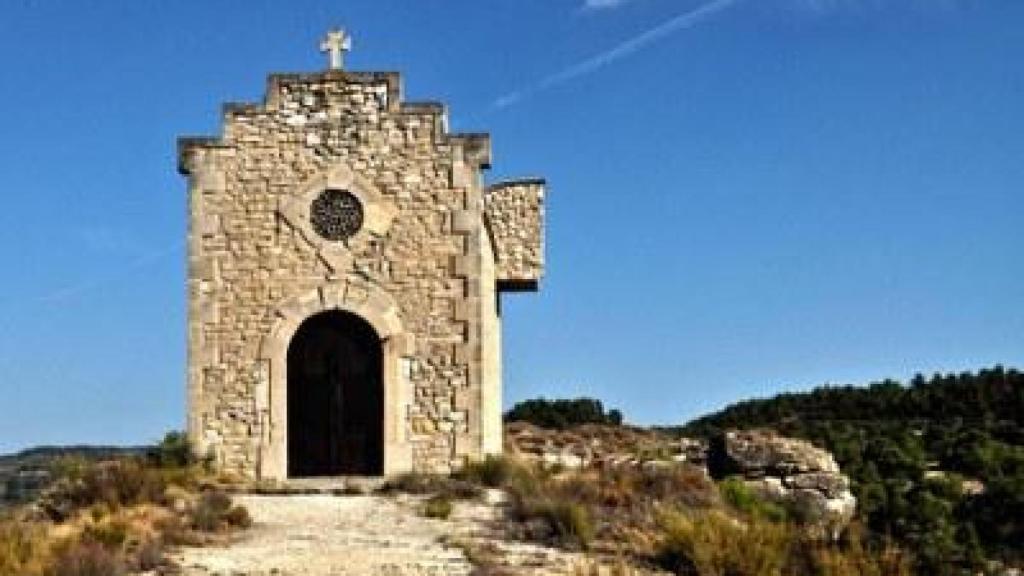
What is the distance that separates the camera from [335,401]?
21.4m

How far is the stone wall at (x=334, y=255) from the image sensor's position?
2116cm

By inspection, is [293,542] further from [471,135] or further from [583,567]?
[471,135]

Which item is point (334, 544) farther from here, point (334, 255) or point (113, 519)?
point (334, 255)

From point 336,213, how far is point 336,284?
1.08 m

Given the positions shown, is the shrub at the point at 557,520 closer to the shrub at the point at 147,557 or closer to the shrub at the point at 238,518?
the shrub at the point at 238,518

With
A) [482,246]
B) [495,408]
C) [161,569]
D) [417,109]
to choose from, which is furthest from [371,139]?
[161,569]

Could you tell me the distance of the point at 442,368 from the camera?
21.2 meters

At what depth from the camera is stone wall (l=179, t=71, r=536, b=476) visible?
2116 cm

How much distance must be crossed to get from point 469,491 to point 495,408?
16.1 ft

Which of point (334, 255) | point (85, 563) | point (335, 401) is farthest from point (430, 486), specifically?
point (85, 563)

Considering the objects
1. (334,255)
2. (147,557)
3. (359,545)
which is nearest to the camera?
(147,557)

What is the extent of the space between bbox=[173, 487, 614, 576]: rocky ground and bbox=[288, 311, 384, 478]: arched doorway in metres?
3.07

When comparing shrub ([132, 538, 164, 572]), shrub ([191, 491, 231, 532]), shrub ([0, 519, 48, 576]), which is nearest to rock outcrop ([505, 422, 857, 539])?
shrub ([191, 491, 231, 532])

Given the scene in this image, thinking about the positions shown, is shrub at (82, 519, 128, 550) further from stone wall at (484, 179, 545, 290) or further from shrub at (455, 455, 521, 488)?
stone wall at (484, 179, 545, 290)
